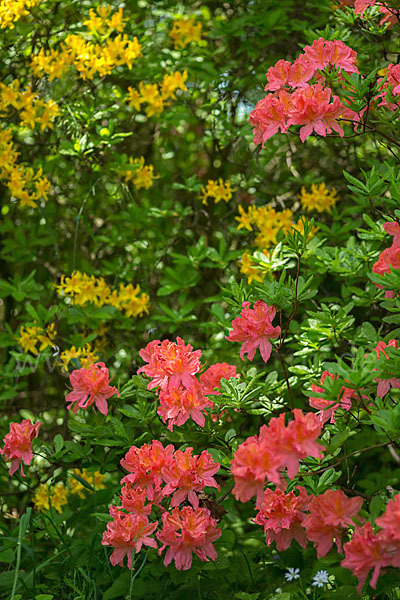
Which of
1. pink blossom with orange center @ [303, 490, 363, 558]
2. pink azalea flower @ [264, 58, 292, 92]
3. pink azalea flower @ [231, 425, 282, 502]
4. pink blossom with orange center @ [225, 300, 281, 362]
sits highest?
pink azalea flower @ [264, 58, 292, 92]

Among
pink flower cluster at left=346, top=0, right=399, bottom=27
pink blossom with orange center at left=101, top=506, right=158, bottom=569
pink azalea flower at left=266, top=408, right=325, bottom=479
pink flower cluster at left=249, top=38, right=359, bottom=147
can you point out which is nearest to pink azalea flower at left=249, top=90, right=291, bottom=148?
pink flower cluster at left=249, top=38, right=359, bottom=147

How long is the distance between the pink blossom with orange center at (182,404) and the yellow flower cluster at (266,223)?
2.74 ft

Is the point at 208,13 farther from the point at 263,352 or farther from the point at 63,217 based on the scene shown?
the point at 263,352

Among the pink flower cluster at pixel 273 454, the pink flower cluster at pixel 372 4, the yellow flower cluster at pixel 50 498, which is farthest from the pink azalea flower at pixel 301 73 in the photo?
the yellow flower cluster at pixel 50 498

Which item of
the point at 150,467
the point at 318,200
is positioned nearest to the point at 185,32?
the point at 318,200

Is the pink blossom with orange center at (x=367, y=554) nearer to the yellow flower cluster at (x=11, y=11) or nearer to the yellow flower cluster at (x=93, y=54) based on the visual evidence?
the yellow flower cluster at (x=93, y=54)

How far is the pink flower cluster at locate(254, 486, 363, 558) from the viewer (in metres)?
1.21

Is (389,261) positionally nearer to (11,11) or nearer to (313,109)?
(313,109)

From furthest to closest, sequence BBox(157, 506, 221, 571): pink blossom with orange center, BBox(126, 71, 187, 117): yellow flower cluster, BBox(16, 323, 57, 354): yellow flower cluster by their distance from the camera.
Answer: BBox(126, 71, 187, 117): yellow flower cluster < BBox(16, 323, 57, 354): yellow flower cluster < BBox(157, 506, 221, 571): pink blossom with orange center

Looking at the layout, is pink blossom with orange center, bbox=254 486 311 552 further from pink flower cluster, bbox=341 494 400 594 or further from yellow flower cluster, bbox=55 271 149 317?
yellow flower cluster, bbox=55 271 149 317

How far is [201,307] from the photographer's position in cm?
268

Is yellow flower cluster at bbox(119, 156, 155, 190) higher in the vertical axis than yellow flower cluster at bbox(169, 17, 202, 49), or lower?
lower

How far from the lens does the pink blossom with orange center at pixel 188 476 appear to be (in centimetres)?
138

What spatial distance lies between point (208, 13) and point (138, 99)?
2.02ft
